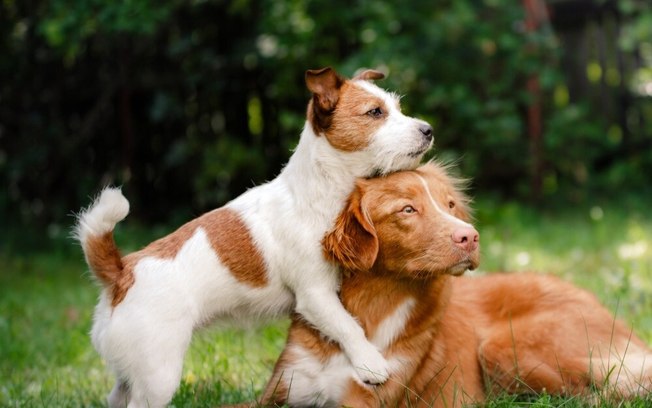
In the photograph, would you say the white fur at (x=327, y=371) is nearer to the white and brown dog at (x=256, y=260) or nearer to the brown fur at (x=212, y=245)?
the white and brown dog at (x=256, y=260)

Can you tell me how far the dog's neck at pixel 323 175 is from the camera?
3.50m

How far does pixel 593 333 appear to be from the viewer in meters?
3.74

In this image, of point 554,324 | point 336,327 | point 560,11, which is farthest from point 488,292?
point 560,11

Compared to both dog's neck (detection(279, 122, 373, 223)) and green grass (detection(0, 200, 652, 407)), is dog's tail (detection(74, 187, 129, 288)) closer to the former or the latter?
green grass (detection(0, 200, 652, 407))

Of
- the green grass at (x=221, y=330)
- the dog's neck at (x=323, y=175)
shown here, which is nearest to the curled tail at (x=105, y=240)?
the green grass at (x=221, y=330)

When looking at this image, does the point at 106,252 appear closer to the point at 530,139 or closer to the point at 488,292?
the point at 488,292

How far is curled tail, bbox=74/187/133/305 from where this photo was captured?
3561 millimetres

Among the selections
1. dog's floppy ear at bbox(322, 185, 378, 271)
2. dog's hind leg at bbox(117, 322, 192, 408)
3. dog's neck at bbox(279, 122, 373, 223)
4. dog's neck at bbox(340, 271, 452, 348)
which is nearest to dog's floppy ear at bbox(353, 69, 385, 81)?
dog's neck at bbox(279, 122, 373, 223)

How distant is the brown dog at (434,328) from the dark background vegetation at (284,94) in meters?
4.84

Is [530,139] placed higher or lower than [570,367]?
lower

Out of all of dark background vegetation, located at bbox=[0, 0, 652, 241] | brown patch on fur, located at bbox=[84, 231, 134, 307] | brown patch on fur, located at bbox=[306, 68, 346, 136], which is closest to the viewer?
brown patch on fur, located at bbox=[84, 231, 134, 307]

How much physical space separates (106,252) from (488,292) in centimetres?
167

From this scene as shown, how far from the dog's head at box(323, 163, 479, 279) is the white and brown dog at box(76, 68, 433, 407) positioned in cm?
12

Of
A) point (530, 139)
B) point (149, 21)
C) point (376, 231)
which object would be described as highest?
point (376, 231)
